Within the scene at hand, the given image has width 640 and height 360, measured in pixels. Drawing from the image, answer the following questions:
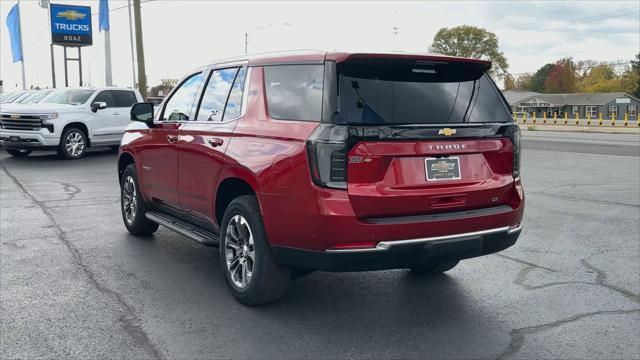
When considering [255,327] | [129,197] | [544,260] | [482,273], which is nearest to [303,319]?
[255,327]

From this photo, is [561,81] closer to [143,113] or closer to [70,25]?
[70,25]

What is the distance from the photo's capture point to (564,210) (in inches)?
352

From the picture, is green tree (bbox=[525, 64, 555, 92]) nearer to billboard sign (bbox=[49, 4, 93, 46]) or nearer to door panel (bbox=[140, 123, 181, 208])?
billboard sign (bbox=[49, 4, 93, 46])

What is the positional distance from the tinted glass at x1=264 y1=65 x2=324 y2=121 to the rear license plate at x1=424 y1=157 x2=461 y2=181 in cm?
80

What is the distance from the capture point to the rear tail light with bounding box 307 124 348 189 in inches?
153

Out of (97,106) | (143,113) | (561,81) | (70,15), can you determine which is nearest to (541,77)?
(561,81)

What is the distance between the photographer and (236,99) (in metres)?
4.95

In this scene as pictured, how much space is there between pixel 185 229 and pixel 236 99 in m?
1.37

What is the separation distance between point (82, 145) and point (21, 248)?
10.7 meters

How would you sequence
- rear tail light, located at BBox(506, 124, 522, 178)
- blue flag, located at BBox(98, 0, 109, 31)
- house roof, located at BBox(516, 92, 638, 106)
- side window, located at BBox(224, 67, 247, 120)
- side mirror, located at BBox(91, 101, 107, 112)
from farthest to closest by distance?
1. house roof, located at BBox(516, 92, 638, 106)
2. blue flag, located at BBox(98, 0, 109, 31)
3. side mirror, located at BBox(91, 101, 107, 112)
4. side window, located at BBox(224, 67, 247, 120)
5. rear tail light, located at BBox(506, 124, 522, 178)

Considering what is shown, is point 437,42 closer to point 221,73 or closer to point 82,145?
point 82,145

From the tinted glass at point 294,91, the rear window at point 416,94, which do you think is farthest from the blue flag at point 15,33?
the rear window at point 416,94

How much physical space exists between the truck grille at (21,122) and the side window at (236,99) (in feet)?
40.5

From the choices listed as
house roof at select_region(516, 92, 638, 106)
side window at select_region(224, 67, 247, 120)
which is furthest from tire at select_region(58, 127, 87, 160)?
house roof at select_region(516, 92, 638, 106)
